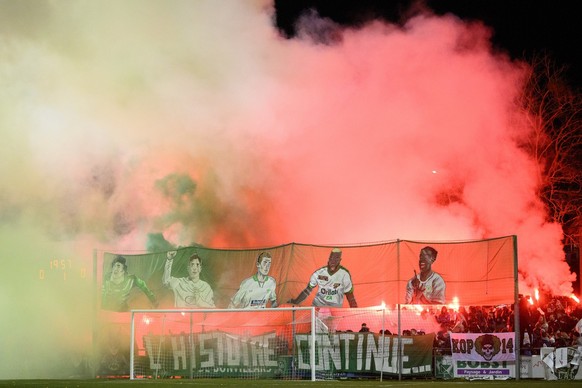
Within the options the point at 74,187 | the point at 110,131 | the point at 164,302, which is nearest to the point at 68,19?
the point at 110,131

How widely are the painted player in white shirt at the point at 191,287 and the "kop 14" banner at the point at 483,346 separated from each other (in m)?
6.13

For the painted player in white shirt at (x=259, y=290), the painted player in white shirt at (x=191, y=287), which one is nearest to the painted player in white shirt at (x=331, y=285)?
the painted player in white shirt at (x=259, y=290)

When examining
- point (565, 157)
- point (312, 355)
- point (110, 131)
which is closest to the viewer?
point (312, 355)

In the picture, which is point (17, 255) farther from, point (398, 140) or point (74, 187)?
point (398, 140)

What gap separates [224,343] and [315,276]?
2.83 meters

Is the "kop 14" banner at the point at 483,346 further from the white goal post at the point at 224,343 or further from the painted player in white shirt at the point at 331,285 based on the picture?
the white goal post at the point at 224,343

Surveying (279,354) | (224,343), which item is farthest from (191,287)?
(279,354)

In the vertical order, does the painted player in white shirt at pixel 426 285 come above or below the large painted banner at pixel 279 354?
above

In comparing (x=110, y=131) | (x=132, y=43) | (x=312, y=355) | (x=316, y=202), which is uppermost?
(x=132, y=43)

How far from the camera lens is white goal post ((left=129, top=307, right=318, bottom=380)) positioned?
20.8 m

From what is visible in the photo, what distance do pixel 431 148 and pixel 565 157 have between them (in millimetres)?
8023

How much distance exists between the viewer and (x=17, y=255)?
25.0 meters

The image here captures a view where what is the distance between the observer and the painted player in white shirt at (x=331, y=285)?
2094 cm

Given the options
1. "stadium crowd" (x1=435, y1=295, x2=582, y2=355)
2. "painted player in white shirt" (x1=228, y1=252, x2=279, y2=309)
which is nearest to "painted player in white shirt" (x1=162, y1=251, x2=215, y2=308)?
"painted player in white shirt" (x1=228, y1=252, x2=279, y2=309)
